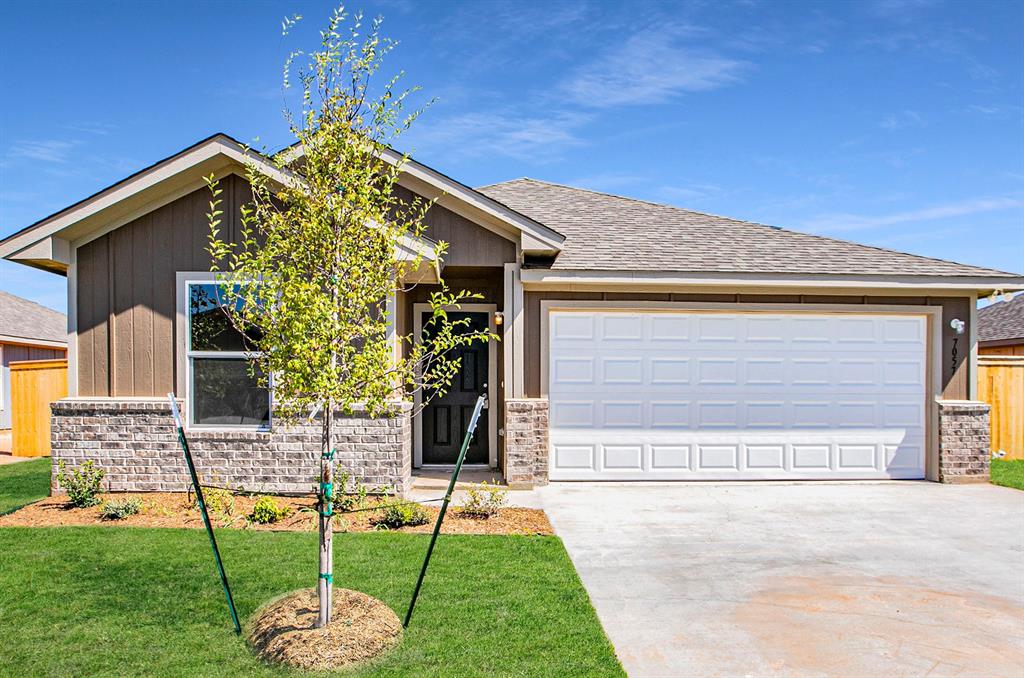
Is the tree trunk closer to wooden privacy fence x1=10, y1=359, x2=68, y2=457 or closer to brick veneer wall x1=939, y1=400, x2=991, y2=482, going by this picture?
brick veneer wall x1=939, y1=400, x2=991, y2=482

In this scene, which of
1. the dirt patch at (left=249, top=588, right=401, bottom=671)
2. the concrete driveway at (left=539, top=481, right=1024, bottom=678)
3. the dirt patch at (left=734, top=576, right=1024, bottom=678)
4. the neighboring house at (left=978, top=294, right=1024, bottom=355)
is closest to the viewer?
the dirt patch at (left=249, top=588, right=401, bottom=671)

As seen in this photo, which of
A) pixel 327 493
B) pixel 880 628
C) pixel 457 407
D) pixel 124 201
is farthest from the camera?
pixel 457 407

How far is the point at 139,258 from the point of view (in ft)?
26.6

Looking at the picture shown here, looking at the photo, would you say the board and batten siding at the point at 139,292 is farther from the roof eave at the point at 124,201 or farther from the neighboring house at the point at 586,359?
the roof eave at the point at 124,201

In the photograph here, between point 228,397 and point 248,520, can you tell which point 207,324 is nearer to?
point 228,397

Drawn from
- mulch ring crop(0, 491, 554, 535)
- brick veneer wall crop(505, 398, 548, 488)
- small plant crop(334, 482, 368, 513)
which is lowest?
mulch ring crop(0, 491, 554, 535)

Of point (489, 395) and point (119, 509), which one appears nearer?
point (119, 509)

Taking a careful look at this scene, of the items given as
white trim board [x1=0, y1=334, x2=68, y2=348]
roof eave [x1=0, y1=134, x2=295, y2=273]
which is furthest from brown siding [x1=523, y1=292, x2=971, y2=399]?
white trim board [x1=0, y1=334, x2=68, y2=348]

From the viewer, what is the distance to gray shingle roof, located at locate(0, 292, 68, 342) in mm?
17734

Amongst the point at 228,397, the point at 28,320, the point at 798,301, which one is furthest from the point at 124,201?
the point at 28,320

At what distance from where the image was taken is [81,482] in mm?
7664

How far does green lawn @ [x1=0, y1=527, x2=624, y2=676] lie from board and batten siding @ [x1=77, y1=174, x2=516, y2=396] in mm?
2100

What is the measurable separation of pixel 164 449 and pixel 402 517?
3.41 meters

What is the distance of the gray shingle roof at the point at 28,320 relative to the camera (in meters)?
17.7
